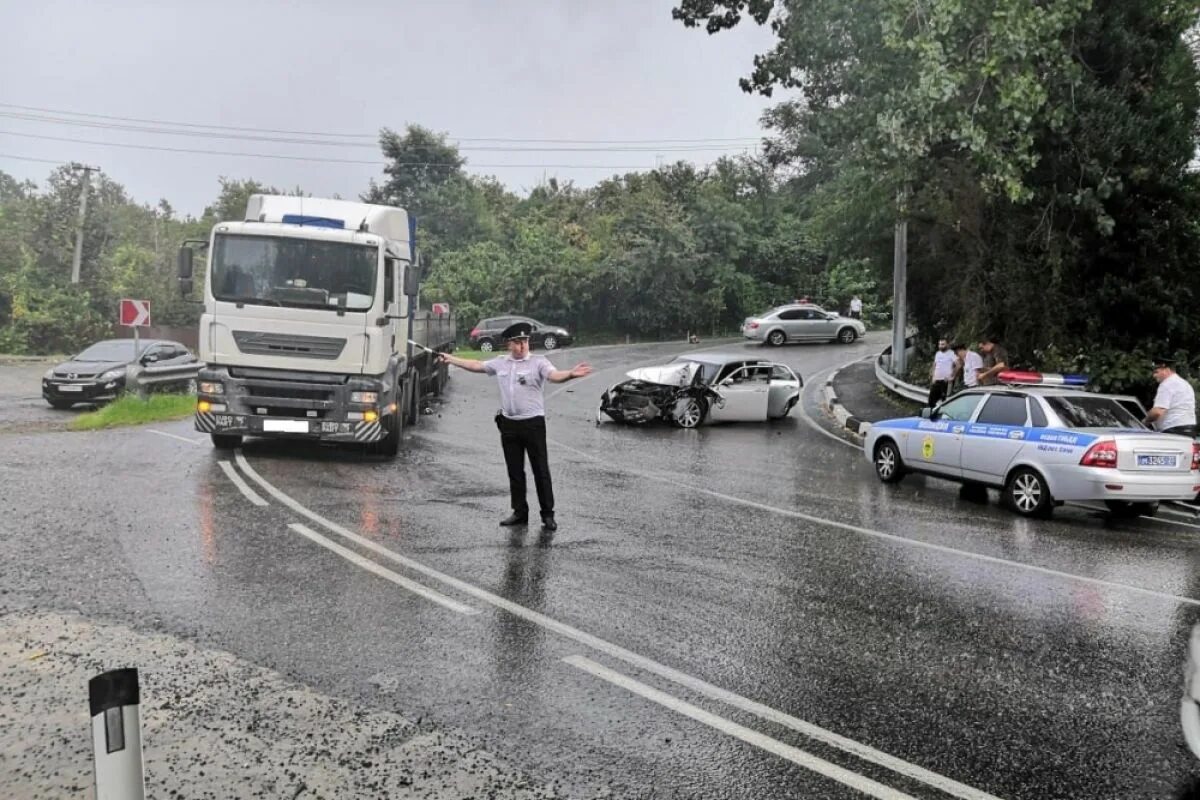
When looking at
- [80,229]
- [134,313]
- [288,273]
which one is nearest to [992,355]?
[288,273]

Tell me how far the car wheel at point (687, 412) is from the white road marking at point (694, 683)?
10.9 metres

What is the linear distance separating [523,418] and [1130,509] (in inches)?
286

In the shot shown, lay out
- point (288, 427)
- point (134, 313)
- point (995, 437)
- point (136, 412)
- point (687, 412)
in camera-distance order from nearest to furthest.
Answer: point (995, 437), point (288, 427), point (136, 412), point (687, 412), point (134, 313)

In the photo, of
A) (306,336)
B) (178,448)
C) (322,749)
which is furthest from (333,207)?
(322,749)

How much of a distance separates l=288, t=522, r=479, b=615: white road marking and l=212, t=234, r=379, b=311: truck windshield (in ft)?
14.5

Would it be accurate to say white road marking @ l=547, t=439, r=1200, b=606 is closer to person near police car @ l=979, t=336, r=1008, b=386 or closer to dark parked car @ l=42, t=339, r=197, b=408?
person near police car @ l=979, t=336, r=1008, b=386

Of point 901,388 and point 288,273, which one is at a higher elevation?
point 288,273

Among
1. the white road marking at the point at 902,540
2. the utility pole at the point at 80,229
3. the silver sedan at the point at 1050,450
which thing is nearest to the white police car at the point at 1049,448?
the silver sedan at the point at 1050,450

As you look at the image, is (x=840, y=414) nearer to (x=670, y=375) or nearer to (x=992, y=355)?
(x=992, y=355)

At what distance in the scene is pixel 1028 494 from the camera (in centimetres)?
1026

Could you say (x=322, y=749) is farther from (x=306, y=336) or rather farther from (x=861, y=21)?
(x=861, y=21)

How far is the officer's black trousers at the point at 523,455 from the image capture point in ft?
27.2

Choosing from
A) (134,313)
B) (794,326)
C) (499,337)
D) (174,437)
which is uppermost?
(794,326)

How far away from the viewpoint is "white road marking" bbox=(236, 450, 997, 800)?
378 cm
